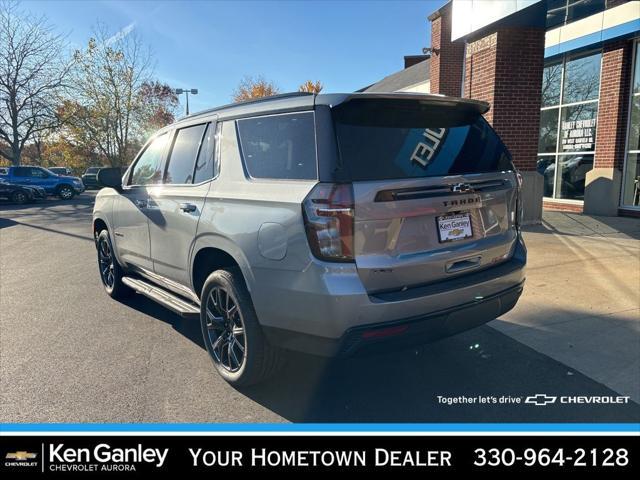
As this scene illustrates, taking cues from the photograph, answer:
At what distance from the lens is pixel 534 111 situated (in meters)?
9.34

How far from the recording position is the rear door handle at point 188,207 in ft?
11.7

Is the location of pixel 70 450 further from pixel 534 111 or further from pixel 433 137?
pixel 534 111

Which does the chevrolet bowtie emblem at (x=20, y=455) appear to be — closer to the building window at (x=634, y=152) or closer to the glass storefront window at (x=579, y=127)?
the building window at (x=634, y=152)

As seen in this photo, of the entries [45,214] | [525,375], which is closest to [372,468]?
[525,375]

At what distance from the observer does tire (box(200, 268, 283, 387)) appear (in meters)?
3.03

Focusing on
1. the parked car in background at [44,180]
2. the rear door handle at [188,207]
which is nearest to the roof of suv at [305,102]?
the rear door handle at [188,207]

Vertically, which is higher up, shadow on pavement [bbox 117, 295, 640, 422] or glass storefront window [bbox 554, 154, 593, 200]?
glass storefront window [bbox 554, 154, 593, 200]

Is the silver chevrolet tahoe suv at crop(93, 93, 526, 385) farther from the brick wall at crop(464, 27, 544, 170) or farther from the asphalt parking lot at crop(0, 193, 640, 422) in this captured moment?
the brick wall at crop(464, 27, 544, 170)

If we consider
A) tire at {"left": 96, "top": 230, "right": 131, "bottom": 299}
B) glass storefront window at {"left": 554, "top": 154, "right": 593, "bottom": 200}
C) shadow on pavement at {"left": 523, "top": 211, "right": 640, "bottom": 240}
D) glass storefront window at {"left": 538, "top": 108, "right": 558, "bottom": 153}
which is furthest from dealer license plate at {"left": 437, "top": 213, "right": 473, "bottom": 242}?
glass storefront window at {"left": 538, "top": 108, "right": 558, "bottom": 153}

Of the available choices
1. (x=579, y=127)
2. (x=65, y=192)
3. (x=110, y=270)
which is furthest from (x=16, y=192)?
(x=579, y=127)

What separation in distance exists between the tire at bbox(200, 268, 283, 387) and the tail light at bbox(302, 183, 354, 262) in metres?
0.77

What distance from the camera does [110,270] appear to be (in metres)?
5.64

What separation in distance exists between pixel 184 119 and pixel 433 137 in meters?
2.40

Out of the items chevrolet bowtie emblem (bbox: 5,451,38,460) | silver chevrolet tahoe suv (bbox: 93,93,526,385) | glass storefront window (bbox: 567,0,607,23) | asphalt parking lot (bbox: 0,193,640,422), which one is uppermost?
glass storefront window (bbox: 567,0,607,23)
